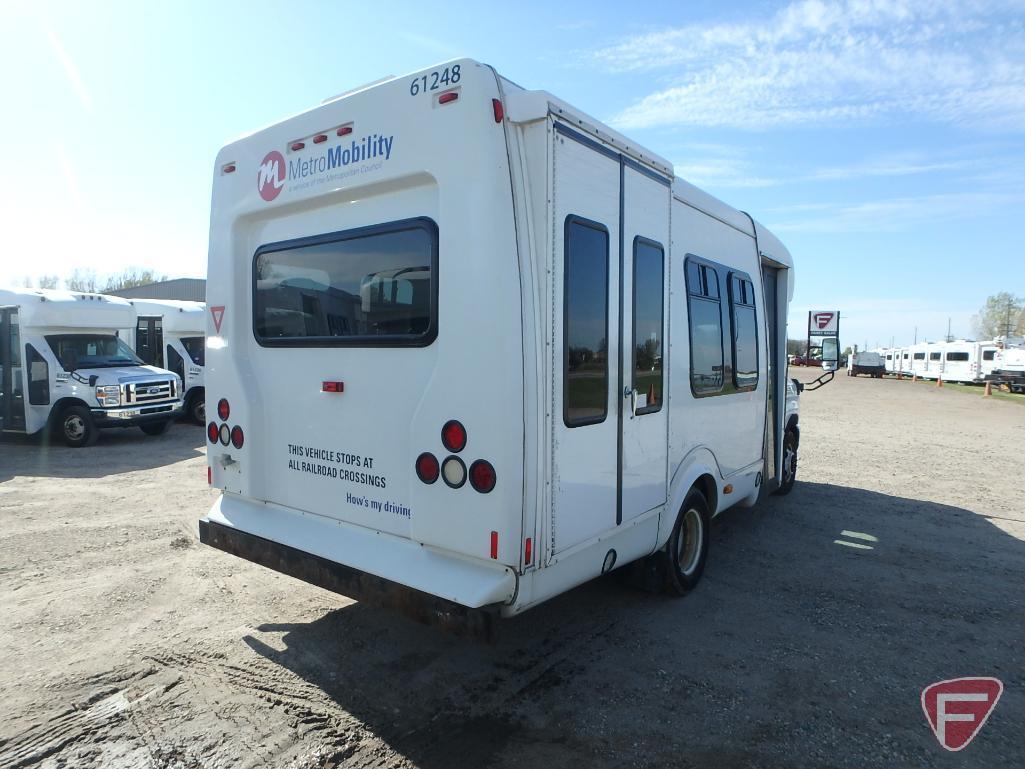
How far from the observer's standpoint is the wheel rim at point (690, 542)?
4.92 meters

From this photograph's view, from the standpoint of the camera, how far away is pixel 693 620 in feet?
14.7

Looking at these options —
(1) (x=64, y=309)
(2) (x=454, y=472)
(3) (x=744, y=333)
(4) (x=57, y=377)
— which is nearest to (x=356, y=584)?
(2) (x=454, y=472)

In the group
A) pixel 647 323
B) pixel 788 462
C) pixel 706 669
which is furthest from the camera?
pixel 788 462

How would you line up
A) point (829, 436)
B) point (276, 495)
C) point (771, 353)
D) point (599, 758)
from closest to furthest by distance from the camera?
1. point (599, 758)
2. point (276, 495)
3. point (771, 353)
4. point (829, 436)

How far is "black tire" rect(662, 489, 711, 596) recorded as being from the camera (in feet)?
15.1

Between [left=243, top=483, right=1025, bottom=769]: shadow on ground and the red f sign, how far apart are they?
51mm

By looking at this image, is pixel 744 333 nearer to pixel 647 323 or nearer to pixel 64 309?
pixel 647 323

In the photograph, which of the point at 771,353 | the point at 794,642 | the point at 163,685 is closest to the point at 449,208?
the point at 163,685

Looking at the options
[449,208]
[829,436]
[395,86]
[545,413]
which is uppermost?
[395,86]

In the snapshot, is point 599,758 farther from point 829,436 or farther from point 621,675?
point 829,436

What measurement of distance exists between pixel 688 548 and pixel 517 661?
1.76m

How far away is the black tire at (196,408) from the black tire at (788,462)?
12.3 meters

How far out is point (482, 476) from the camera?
120 inches

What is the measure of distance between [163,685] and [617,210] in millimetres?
3550
